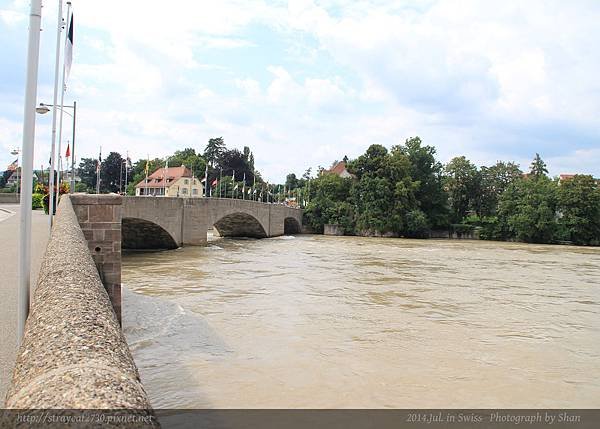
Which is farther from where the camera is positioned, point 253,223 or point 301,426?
point 253,223

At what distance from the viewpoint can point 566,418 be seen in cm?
762

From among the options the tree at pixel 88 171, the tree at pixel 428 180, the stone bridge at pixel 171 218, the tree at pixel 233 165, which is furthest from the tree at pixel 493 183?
the tree at pixel 88 171

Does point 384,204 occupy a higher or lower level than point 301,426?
higher

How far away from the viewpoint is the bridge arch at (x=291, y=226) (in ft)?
222

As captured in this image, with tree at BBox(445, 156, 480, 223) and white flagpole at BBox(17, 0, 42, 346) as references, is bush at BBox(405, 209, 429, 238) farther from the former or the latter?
white flagpole at BBox(17, 0, 42, 346)

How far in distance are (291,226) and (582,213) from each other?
118 ft

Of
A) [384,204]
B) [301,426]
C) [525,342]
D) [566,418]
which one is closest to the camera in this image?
[301,426]

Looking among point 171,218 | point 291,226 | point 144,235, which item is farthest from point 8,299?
point 291,226

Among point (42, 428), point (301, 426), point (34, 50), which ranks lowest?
point (301, 426)

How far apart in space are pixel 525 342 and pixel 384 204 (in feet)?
184

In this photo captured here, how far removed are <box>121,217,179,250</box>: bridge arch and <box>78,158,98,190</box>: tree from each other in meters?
67.0

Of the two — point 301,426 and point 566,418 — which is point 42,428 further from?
point 566,418

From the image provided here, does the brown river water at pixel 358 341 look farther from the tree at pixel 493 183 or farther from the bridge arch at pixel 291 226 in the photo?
the tree at pixel 493 183

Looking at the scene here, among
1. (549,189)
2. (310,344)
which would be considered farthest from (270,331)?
(549,189)
